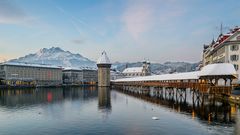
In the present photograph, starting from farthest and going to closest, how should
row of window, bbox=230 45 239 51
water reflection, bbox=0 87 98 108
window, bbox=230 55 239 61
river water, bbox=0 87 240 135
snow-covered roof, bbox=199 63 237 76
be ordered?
row of window, bbox=230 45 239 51
window, bbox=230 55 239 61
water reflection, bbox=0 87 98 108
snow-covered roof, bbox=199 63 237 76
river water, bbox=0 87 240 135

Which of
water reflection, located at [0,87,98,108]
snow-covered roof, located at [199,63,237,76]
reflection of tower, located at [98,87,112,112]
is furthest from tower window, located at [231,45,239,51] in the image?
water reflection, located at [0,87,98,108]

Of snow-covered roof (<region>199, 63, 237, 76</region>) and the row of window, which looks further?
the row of window

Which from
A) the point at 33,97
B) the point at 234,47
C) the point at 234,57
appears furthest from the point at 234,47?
the point at 33,97

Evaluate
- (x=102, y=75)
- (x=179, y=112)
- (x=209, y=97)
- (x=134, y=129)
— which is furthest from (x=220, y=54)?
(x=102, y=75)

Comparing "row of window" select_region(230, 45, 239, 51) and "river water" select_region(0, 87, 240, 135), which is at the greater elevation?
"row of window" select_region(230, 45, 239, 51)

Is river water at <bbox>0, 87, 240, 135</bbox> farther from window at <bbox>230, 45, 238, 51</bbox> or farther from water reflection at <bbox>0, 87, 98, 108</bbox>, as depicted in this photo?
window at <bbox>230, 45, 238, 51</bbox>

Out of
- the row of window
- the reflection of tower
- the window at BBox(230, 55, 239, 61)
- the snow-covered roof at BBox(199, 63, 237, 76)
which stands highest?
the row of window

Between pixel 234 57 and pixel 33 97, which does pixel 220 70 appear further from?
pixel 33 97

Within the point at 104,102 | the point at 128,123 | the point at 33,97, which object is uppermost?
the point at 33,97

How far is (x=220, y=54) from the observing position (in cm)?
9544

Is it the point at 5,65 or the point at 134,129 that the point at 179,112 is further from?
the point at 5,65

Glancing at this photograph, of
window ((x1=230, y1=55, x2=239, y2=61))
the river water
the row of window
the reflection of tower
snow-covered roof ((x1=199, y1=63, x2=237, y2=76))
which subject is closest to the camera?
the river water

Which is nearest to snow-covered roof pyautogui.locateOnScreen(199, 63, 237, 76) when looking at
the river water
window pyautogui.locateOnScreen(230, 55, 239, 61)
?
the river water

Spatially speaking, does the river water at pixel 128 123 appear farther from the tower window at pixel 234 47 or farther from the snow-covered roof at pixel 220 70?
the tower window at pixel 234 47
